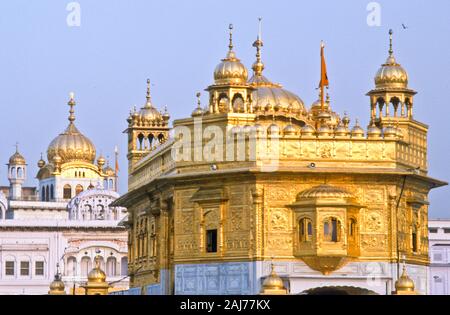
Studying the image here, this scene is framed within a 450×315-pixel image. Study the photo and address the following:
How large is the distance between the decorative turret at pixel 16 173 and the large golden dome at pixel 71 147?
256 cm

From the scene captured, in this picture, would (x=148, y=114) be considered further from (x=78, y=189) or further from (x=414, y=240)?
(x=78, y=189)

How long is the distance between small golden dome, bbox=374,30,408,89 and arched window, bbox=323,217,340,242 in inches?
264

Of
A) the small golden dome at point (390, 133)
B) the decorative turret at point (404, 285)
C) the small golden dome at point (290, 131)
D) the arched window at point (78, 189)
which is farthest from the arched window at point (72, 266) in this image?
the decorative turret at point (404, 285)

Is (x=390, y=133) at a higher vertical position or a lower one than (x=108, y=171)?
lower

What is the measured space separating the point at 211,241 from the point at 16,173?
60.8 meters

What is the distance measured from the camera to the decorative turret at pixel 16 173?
4146 inches

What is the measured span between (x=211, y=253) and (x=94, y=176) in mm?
58166

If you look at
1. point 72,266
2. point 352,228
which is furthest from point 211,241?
point 72,266

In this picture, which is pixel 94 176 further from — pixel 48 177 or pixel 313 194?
pixel 313 194

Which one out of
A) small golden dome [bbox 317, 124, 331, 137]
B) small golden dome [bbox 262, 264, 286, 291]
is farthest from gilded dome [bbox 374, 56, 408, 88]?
small golden dome [bbox 262, 264, 286, 291]

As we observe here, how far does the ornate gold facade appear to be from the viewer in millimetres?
→ 45406

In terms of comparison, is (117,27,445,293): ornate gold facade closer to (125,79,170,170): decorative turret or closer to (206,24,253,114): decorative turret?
(206,24,253,114): decorative turret

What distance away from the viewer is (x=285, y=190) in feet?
150
